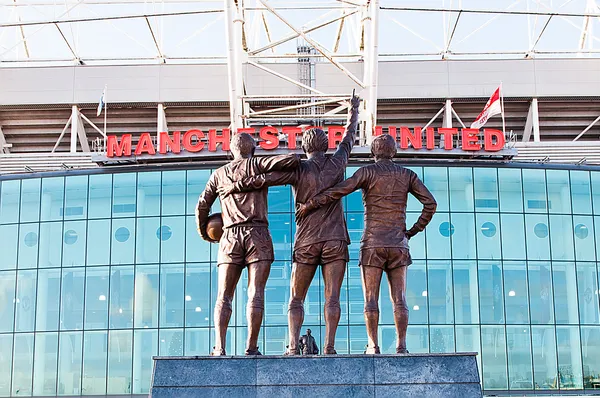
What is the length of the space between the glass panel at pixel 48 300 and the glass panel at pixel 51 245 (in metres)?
0.29

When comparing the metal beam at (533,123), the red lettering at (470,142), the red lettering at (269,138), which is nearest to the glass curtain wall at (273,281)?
the red lettering at (470,142)

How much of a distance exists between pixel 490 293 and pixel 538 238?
2.77m

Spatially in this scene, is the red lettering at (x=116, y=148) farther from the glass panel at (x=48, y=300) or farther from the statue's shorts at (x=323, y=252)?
the statue's shorts at (x=323, y=252)

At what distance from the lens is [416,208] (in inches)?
1564

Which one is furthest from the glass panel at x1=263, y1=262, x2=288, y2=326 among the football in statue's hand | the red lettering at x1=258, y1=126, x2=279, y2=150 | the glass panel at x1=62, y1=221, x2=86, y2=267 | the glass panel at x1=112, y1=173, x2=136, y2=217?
the football in statue's hand

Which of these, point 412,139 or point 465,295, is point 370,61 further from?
point 465,295

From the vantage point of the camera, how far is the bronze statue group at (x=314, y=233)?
50.8 ft

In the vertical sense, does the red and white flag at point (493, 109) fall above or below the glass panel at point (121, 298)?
above

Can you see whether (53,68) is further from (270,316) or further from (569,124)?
(569,124)

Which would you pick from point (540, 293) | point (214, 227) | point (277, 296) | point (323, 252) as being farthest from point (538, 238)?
point (323, 252)

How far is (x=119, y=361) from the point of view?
38.4m

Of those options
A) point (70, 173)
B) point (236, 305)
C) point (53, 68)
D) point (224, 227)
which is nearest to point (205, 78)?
point (53, 68)

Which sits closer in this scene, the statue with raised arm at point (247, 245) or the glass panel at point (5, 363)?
the statue with raised arm at point (247, 245)

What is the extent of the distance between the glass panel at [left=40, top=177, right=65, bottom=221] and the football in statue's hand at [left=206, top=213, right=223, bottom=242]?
81.3 feet
